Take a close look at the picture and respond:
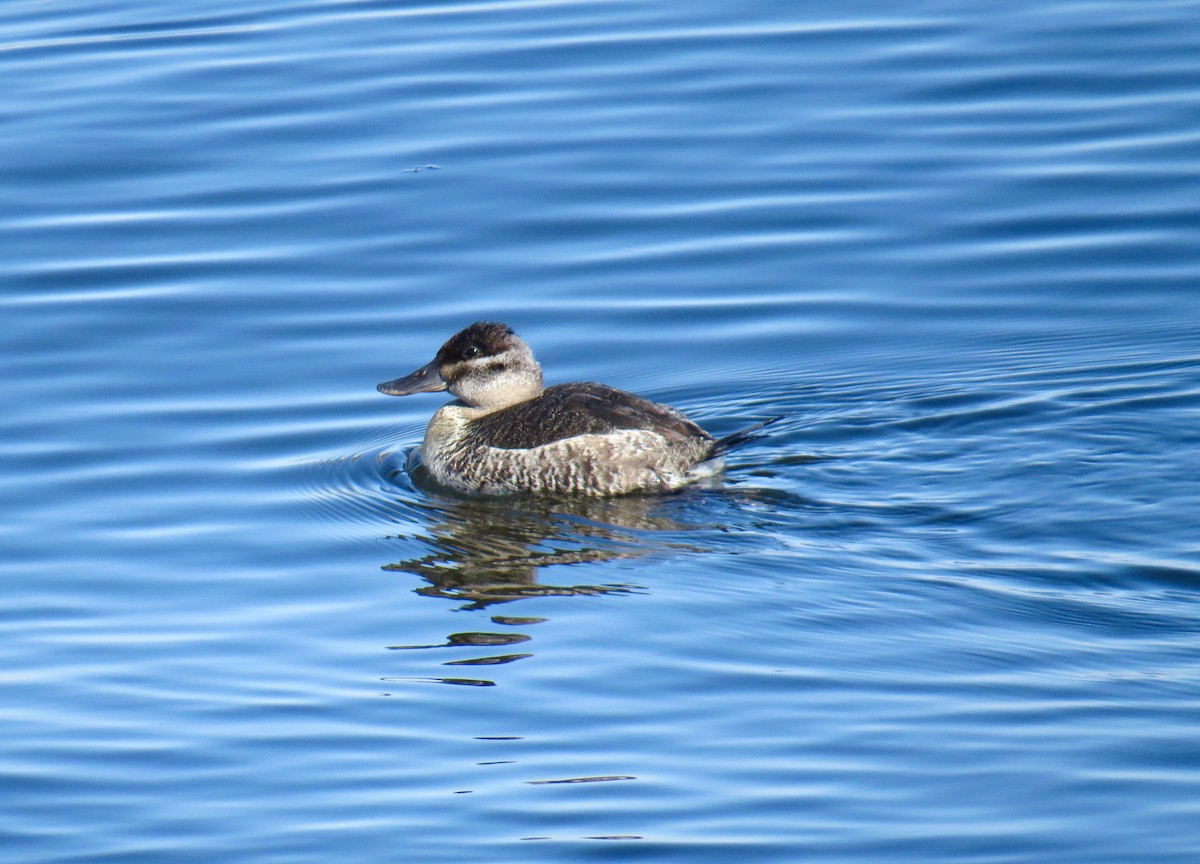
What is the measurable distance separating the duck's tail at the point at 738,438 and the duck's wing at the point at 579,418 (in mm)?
83

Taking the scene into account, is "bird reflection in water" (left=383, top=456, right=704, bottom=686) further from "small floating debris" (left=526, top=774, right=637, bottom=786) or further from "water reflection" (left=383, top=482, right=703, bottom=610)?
"small floating debris" (left=526, top=774, right=637, bottom=786)

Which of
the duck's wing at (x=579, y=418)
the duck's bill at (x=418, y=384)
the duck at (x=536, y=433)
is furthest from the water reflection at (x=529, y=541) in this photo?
the duck's bill at (x=418, y=384)

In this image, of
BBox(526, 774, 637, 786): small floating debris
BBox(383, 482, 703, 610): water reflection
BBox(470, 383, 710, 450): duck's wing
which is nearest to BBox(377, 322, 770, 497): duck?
BBox(470, 383, 710, 450): duck's wing

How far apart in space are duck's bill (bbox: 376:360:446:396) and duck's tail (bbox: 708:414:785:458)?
151 cm

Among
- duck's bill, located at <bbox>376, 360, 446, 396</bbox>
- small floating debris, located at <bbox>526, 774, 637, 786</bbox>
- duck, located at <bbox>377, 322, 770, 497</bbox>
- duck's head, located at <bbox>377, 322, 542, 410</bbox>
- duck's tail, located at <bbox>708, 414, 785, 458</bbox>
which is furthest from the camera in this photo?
duck's bill, located at <bbox>376, 360, 446, 396</bbox>

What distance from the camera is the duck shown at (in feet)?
29.6

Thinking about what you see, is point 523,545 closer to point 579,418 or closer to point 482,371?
point 579,418

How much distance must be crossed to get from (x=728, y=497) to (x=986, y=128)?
5.78 metres

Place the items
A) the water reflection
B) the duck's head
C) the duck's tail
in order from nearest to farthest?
the water reflection
the duck's tail
the duck's head

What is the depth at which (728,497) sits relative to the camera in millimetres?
8797

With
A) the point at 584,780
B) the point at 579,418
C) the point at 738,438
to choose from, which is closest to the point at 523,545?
the point at 579,418

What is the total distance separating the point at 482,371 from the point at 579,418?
3.00 ft

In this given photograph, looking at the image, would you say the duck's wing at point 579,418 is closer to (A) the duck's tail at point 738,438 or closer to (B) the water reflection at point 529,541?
(A) the duck's tail at point 738,438

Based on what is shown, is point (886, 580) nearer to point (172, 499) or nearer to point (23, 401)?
point (172, 499)
